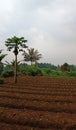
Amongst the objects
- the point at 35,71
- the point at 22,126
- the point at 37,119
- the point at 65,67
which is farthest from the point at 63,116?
the point at 65,67

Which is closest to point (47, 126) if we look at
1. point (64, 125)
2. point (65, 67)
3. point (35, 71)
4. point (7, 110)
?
point (64, 125)

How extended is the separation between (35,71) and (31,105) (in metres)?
32.7

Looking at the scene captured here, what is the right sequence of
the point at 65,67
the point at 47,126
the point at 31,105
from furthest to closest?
1. the point at 65,67
2. the point at 31,105
3. the point at 47,126

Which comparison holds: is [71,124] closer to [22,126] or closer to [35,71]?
[22,126]

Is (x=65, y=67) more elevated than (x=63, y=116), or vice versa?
(x=65, y=67)

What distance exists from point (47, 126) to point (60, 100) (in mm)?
5745

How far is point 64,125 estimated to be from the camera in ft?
34.0

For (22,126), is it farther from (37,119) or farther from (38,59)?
(38,59)

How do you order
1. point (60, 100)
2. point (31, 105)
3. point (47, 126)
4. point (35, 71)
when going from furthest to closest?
1. point (35, 71)
2. point (60, 100)
3. point (31, 105)
4. point (47, 126)

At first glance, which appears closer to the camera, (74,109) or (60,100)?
(74,109)

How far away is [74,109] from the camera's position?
13266mm

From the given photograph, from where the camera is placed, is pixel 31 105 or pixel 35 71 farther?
pixel 35 71

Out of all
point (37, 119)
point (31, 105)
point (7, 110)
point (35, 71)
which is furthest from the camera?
point (35, 71)

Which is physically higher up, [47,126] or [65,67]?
[65,67]
